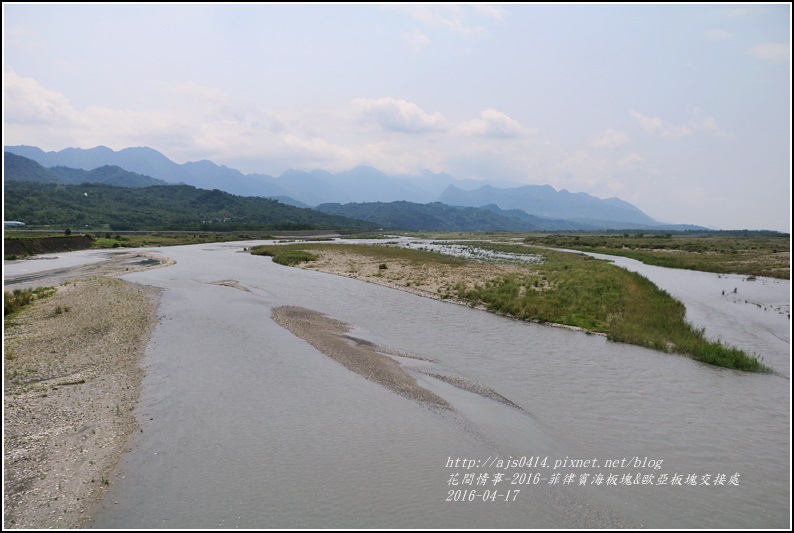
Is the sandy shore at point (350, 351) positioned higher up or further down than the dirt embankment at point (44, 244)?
further down

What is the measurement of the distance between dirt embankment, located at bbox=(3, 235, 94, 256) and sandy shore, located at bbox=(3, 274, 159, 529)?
57.4m

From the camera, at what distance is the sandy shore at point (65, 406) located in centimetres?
1020

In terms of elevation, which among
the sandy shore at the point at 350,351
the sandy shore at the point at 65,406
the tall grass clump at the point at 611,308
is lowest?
the sandy shore at the point at 65,406

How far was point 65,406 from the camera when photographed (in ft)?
48.6

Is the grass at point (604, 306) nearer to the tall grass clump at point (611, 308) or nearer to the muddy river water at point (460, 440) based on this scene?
the tall grass clump at point (611, 308)

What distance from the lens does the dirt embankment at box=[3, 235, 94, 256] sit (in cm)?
7053

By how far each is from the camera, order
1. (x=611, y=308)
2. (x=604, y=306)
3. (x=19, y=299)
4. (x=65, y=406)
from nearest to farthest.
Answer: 1. (x=65, y=406)
2. (x=19, y=299)
3. (x=611, y=308)
4. (x=604, y=306)

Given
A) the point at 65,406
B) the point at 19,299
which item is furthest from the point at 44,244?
the point at 65,406

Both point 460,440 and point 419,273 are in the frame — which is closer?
point 460,440

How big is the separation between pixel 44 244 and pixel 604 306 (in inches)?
3783

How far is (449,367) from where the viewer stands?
20781 mm

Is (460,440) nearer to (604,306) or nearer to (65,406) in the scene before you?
(65,406)

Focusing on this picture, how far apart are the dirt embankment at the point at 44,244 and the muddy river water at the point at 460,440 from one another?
68.0m

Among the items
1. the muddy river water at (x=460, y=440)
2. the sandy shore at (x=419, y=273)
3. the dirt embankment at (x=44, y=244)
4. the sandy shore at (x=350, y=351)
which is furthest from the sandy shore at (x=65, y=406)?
the dirt embankment at (x=44, y=244)
